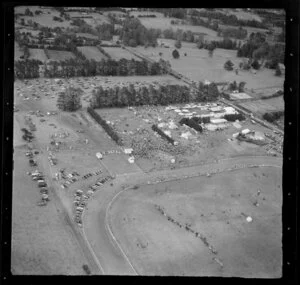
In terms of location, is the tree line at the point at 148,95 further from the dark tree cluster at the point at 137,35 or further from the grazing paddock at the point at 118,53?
the dark tree cluster at the point at 137,35

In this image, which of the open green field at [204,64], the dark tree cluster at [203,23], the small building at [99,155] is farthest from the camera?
the open green field at [204,64]

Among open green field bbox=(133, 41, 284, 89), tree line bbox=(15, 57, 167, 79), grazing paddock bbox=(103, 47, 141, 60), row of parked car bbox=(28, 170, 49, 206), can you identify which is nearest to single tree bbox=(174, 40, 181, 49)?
open green field bbox=(133, 41, 284, 89)

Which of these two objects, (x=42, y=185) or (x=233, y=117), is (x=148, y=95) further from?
(x=42, y=185)

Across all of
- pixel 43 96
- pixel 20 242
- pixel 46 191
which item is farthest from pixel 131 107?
pixel 20 242

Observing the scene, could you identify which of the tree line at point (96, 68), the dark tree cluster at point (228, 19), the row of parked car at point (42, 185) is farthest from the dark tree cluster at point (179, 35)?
the row of parked car at point (42, 185)

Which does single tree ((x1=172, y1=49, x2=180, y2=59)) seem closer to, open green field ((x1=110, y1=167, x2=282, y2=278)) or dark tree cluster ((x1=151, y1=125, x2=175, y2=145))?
dark tree cluster ((x1=151, y1=125, x2=175, y2=145))

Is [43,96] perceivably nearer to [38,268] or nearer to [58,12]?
[58,12]

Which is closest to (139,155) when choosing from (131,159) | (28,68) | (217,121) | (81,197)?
(131,159)
